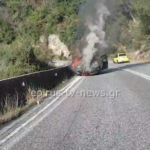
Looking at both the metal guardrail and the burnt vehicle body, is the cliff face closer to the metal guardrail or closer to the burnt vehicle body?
the burnt vehicle body

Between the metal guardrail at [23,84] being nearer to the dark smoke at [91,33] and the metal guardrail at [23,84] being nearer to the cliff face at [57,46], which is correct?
the dark smoke at [91,33]

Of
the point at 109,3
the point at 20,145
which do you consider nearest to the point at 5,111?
the point at 20,145

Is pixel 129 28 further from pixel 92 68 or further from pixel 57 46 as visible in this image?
pixel 92 68

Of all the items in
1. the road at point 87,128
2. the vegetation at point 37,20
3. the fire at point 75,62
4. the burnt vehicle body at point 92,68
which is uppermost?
the vegetation at point 37,20

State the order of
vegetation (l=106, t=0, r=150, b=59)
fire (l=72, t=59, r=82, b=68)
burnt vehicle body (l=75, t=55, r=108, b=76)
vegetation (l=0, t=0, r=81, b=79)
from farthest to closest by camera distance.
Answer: vegetation (l=0, t=0, r=81, b=79), vegetation (l=106, t=0, r=150, b=59), fire (l=72, t=59, r=82, b=68), burnt vehicle body (l=75, t=55, r=108, b=76)

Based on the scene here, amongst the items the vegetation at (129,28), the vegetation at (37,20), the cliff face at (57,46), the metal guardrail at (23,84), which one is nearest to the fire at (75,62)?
the vegetation at (129,28)

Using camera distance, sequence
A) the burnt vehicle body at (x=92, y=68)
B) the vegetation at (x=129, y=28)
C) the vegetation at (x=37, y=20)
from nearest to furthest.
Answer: the burnt vehicle body at (x=92, y=68) → the vegetation at (x=129, y=28) → the vegetation at (x=37, y=20)

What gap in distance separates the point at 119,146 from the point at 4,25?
1750 inches

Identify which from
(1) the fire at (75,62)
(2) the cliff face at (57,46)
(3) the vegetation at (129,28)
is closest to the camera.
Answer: (1) the fire at (75,62)

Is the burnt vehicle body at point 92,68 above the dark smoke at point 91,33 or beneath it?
beneath

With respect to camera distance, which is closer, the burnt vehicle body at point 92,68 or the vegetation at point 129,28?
the burnt vehicle body at point 92,68

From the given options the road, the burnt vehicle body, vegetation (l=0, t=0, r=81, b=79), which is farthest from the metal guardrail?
vegetation (l=0, t=0, r=81, b=79)

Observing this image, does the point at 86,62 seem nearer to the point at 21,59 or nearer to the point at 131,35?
the point at 21,59

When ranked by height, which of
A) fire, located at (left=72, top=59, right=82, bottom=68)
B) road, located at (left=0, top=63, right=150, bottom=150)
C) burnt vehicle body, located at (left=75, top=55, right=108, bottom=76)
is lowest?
road, located at (left=0, top=63, right=150, bottom=150)
